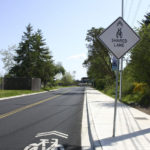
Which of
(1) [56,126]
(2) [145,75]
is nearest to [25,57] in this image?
(2) [145,75]

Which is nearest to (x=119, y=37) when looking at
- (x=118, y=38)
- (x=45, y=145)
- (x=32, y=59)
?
(x=118, y=38)

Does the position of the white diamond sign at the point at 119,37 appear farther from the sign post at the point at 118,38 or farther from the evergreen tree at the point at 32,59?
the evergreen tree at the point at 32,59

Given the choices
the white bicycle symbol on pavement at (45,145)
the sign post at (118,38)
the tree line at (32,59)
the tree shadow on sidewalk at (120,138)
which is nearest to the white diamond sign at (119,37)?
the sign post at (118,38)

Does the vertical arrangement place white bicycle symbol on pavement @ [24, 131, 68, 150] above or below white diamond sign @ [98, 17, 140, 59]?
below

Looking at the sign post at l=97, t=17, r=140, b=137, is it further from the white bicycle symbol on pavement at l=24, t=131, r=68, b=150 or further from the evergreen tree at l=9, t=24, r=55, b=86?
the evergreen tree at l=9, t=24, r=55, b=86

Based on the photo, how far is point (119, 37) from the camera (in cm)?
680

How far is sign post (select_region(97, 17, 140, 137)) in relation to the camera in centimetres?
676

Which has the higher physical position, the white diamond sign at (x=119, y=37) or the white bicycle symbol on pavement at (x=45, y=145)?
the white diamond sign at (x=119, y=37)

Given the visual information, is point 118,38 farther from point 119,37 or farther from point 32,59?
point 32,59

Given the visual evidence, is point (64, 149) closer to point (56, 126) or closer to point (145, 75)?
point (56, 126)

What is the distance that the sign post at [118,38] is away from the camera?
676 cm

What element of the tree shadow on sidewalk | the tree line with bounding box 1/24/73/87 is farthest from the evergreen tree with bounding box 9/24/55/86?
the tree shadow on sidewalk

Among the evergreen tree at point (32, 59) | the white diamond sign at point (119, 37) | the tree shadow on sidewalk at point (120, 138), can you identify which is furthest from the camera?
the evergreen tree at point (32, 59)

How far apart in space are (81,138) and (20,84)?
123 feet
